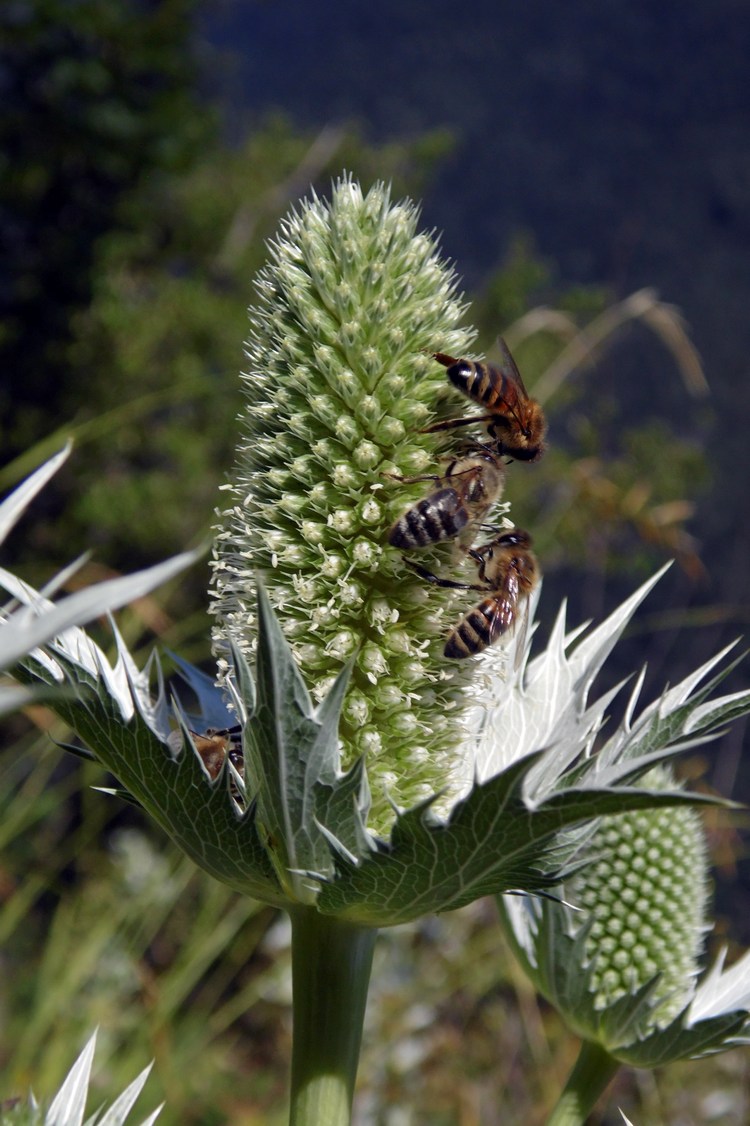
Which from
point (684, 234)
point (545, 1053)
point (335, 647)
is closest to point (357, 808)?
point (335, 647)

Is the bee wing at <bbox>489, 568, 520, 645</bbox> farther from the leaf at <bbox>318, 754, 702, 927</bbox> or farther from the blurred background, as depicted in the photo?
the blurred background

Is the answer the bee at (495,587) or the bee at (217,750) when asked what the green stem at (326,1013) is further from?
the bee at (495,587)

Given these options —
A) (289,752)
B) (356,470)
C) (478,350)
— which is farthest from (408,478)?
(478,350)

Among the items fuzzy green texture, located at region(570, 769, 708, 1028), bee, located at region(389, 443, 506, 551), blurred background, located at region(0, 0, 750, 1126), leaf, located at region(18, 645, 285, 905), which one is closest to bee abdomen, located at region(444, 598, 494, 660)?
bee, located at region(389, 443, 506, 551)

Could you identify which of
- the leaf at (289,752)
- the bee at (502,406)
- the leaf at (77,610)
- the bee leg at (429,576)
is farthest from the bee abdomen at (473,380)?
the leaf at (77,610)

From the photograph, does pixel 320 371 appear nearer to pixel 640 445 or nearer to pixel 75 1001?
pixel 75 1001

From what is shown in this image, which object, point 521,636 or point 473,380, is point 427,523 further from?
point 521,636
